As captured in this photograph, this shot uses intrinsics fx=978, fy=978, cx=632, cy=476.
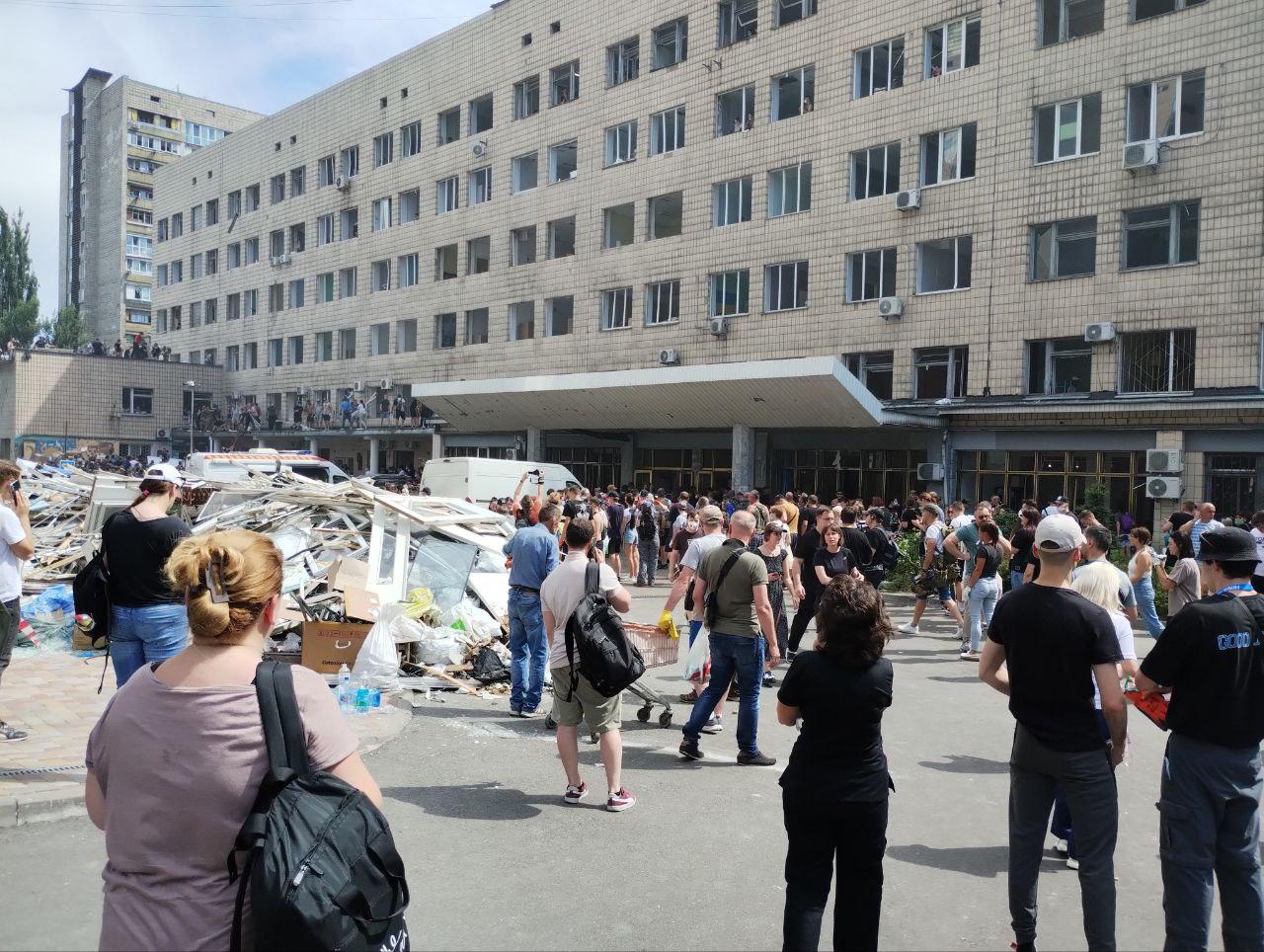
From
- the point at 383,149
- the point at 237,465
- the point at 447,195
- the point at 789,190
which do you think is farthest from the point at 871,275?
the point at 383,149

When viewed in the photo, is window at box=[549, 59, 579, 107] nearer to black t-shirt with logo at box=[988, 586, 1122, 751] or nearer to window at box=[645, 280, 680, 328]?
window at box=[645, 280, 680, 328]

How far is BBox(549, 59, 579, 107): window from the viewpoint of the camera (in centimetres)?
3709

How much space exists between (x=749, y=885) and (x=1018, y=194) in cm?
2408

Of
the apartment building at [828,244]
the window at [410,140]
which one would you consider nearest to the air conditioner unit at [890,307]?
the apartment building at [828,244]

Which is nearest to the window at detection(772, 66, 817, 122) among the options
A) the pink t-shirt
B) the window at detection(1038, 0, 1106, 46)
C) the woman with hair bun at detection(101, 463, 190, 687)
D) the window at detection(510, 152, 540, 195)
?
the window at detection(1038, 0, 1106, 46)

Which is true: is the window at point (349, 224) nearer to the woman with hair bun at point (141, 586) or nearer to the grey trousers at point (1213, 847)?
the woman with hair bun at point (141, 586)

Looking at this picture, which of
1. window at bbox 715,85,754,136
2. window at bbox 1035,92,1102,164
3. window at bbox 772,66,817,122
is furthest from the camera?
window at bbox 715,85,754,136

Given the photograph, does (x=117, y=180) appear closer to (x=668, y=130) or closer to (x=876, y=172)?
(x=668, y=130)

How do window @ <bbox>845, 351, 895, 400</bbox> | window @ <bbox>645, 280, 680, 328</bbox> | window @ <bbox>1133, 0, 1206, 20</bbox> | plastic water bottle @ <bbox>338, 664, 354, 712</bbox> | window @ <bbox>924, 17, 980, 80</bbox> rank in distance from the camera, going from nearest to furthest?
plastic water bottle @ <bbox>338, 664, 354, 712</bbox>, window @ <bbox>1133, 0, 1206, 20</bbox>, window @ <bbox>924, 17, 980, 80</bbox>, window @ <bbox>845, 351, 895, 400</bbox>, window @ <bbox>645, 280, 680, 328</bbox>

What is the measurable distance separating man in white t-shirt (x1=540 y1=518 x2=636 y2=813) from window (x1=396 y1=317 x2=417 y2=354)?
39180mm

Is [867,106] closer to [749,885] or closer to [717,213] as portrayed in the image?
[717,213]

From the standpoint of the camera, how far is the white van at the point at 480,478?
24141 millimetres

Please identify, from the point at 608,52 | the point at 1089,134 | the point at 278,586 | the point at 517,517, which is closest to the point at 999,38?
the point at 1089,134

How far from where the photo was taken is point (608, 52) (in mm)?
35781
